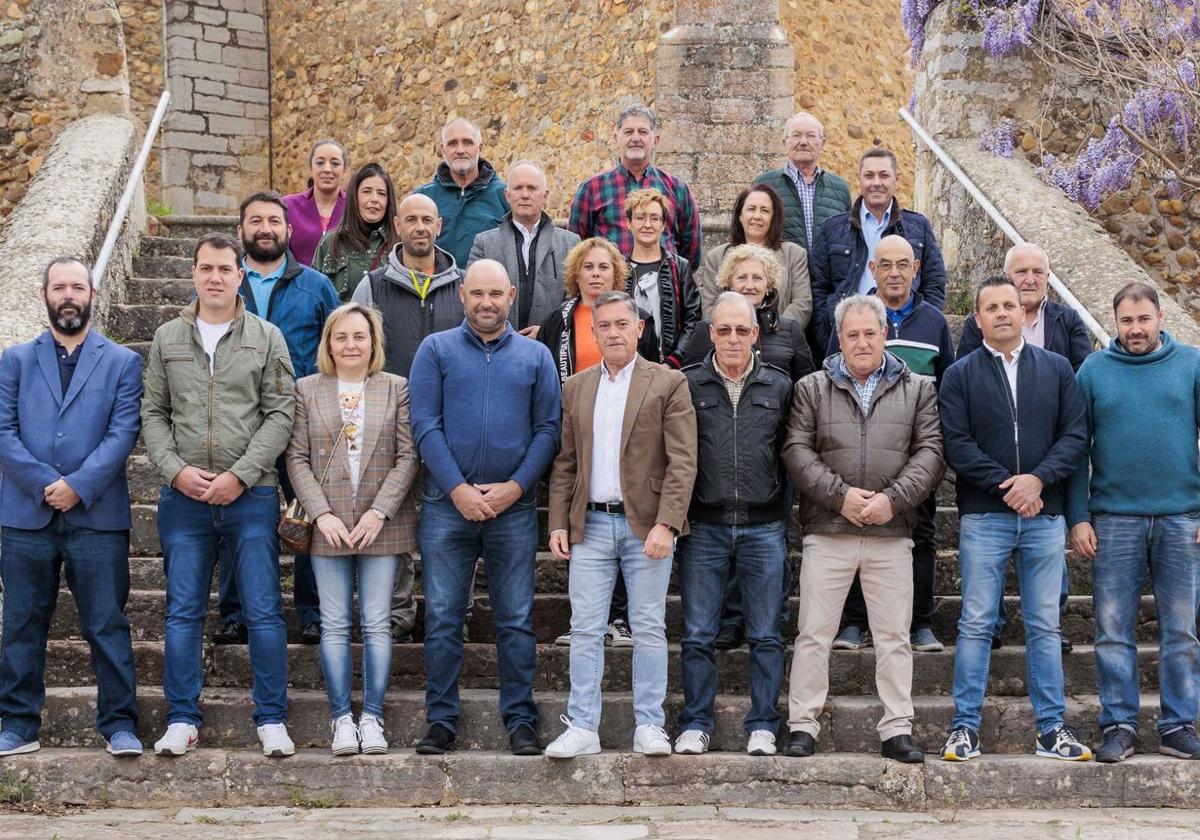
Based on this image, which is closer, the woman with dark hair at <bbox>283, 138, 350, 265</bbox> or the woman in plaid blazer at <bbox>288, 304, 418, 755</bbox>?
the woman in plaid blazer at <bbox>288, 304, 418, 755</bbox>

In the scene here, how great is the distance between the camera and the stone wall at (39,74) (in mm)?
8461

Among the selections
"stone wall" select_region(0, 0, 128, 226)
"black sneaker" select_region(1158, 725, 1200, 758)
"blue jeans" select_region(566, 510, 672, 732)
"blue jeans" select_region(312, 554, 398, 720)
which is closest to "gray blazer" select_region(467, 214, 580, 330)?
"blue jeans" select_region(566, 510, 672, 732)

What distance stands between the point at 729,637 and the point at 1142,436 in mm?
1682

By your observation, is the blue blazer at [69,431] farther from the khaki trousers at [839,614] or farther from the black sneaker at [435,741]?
the khaki trousers at [839,614]

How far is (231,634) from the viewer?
5551mm

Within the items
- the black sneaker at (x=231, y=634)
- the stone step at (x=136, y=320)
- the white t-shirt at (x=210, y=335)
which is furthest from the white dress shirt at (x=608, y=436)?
the stone step at (x=136, y=320)

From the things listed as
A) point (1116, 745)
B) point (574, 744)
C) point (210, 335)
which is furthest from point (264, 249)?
point (1116, 745)

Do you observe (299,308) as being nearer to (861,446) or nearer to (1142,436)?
(861,446)

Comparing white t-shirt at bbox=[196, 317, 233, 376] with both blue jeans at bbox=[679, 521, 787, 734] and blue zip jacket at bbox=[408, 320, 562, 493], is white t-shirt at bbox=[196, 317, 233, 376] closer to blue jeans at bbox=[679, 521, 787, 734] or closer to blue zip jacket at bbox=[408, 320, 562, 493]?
blue zip jacket at bbox=[408, 320, 562, 493]

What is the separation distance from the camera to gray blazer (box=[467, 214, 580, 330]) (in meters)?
6.17

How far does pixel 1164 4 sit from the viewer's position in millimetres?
8422

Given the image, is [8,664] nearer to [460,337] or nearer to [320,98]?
[460,337]

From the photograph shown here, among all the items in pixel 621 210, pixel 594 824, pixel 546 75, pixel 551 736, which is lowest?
pixel 594 824

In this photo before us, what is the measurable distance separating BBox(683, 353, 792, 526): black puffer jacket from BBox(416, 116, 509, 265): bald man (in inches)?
70.7
